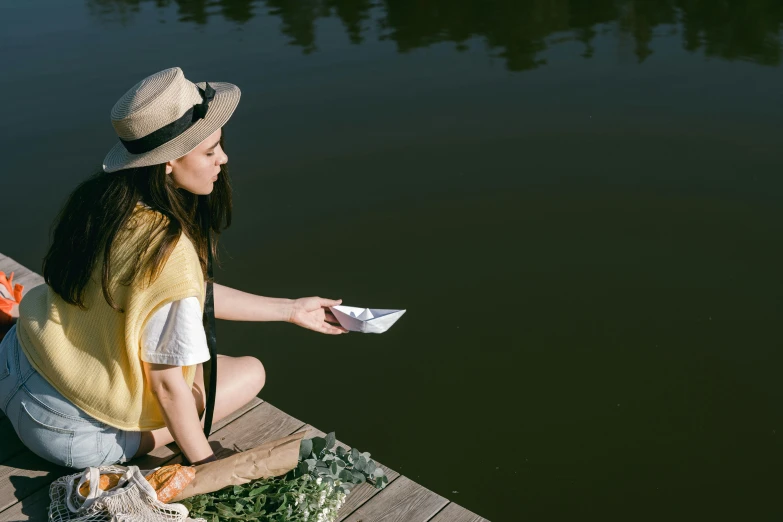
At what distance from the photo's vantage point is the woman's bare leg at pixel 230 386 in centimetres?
284

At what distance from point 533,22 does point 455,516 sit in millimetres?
6486

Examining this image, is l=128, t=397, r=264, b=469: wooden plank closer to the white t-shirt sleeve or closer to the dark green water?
the white t-shirt sleeve

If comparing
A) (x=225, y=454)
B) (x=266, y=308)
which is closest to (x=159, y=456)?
(x=225, y=454)

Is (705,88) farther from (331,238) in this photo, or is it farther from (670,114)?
(331,238)

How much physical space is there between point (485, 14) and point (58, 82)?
155 inches

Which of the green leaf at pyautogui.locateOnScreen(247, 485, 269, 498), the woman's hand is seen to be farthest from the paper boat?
the green leaf at pyautogui.locateOnScreen(247, 485, 269, 498)

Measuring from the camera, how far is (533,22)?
328 inches

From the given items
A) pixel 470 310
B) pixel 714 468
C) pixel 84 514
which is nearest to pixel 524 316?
pixel 470 310

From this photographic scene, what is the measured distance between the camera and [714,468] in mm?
3545

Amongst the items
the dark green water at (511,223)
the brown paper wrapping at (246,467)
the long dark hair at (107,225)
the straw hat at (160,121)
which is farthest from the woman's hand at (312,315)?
the dark green water at (511,223)

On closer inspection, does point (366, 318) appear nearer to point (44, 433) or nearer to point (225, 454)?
point (225, 454)

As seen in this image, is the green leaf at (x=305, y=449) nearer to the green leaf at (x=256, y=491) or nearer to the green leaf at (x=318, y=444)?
the green leaf at (x=318, y=444)

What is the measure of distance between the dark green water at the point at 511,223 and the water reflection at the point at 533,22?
0.12 feet

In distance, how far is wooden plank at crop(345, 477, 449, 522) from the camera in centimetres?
268
